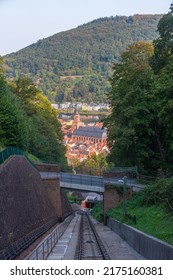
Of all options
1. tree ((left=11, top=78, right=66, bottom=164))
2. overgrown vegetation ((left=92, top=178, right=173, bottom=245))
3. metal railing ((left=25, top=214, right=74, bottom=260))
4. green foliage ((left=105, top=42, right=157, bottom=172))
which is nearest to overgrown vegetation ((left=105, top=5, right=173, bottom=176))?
green foliage ((left=105, top=42, right=157, bottom=172))

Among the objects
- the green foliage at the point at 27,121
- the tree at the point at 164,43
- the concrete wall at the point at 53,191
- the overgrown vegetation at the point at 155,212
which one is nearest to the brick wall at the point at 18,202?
the overgrown vegetation at the point at 155,212

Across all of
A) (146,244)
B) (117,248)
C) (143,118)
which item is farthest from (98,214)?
(146,244)

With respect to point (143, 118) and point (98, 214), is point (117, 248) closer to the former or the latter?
point (143, 118)

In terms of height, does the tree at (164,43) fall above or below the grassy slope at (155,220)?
above

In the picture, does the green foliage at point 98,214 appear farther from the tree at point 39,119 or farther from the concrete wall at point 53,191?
the tree at point 39,119

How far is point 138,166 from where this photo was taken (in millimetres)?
36594

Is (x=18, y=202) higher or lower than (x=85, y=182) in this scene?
lower

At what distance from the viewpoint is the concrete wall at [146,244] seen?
14.5m

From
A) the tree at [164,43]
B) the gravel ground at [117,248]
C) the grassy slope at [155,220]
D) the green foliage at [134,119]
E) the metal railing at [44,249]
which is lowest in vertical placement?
the gravel ground at [117,248]

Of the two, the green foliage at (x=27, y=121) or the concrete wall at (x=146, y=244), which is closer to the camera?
the concrete wall at (x=146, y=244)

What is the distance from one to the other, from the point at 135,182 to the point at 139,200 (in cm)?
679

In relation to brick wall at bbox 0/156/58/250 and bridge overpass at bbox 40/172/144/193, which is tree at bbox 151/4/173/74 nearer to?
bridge overpass at bbox 40/172/144/193

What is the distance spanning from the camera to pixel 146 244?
17.8 meters

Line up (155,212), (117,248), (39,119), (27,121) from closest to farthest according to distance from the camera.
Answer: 1. (155,212)
2. (117,248)
3. (27,121)
4. (39,119)
